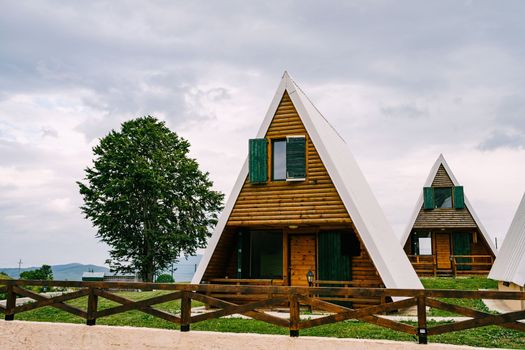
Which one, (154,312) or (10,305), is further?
(10,305)

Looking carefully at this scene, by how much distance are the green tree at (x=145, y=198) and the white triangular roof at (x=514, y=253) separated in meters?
19.7

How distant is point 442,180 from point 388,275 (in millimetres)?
19237

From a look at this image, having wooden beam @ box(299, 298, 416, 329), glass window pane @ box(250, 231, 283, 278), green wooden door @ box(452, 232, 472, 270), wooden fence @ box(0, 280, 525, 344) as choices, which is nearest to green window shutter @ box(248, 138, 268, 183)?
glass window pane @ box(250, 231, 283, 278)

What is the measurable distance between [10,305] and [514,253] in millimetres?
14787

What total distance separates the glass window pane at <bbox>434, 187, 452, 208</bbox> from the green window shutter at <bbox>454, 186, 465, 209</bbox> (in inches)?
17.2

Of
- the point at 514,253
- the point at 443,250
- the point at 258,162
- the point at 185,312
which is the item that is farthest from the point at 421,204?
the point at 185,312

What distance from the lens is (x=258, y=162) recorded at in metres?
16.7

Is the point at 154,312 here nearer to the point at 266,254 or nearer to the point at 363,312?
the point at 363,312

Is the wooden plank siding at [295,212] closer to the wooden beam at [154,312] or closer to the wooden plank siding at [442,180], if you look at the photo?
the wooden beam at [154,312]

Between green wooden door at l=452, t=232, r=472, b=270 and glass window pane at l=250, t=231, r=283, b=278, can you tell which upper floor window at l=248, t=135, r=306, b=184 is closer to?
glass window pane at l=250, t=231, r=283, b=278

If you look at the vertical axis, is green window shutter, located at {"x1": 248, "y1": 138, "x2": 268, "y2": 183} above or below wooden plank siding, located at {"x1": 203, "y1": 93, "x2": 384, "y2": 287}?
above

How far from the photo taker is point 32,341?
10.7 m

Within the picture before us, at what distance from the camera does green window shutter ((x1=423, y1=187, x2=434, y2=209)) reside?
31.5 m

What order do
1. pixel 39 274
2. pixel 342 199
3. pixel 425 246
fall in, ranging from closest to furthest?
pixel 342 199 → pixel 39 274 → pixel 425 246
